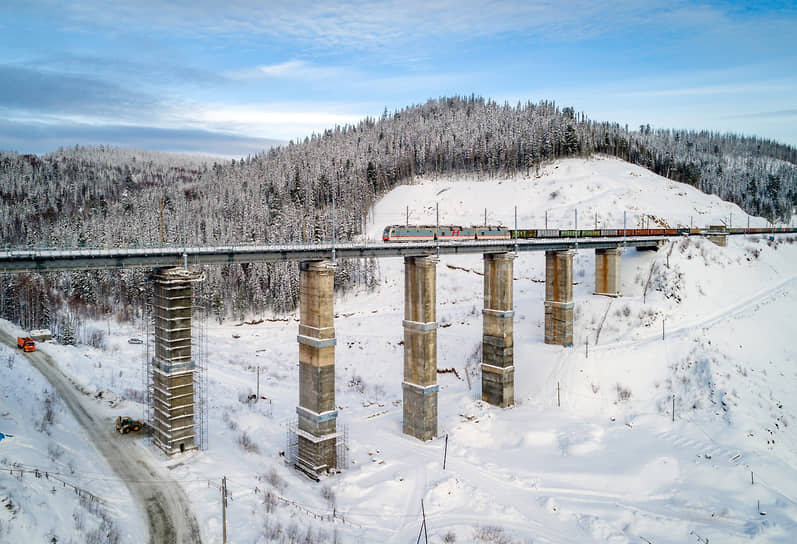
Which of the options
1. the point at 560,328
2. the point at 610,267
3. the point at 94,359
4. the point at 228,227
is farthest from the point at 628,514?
the point at 228,227

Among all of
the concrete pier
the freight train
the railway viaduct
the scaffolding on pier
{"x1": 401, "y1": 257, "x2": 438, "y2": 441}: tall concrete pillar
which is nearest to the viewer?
the railway viaduct

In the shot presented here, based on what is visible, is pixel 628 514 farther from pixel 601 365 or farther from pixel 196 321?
pixel 196 321

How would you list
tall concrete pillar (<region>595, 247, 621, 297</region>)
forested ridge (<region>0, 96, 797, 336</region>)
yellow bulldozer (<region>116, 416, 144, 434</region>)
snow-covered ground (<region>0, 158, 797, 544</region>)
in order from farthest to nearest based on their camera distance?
forested ridge (<region>0, 96, 797, 336</region>) < tall concrete pillar (<region>595, 247, 621, 297</region>) < yellow bulldozer (<region>116, 416, 144, 434</region>) < snow-covered ground (<region>0, 158, 797, 544</region>)

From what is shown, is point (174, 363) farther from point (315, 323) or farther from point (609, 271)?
point (609, 271)

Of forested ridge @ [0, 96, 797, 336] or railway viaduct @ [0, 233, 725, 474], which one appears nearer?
railway viaduct @ [0, 233, 725, 474]

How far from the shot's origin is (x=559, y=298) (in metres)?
45.8

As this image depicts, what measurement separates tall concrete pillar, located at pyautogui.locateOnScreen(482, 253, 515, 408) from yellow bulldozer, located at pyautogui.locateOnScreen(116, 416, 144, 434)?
24019 millimetres

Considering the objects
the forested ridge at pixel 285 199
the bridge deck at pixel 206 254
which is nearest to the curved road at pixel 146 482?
the bridge deck at pixel 206 254

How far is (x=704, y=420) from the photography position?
34875 millimetres

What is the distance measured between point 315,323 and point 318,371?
2674mm

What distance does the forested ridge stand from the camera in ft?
279

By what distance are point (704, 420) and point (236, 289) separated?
73.0 metres

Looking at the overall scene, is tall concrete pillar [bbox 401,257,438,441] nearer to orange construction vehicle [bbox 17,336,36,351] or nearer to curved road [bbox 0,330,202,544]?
curved road [bbox 0,330,202,544]

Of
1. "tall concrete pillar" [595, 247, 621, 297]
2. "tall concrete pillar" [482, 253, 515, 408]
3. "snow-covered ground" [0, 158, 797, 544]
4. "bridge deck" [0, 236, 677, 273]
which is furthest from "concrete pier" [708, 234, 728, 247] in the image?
"tall concrete pillar" [482, 253, 515, 408]
